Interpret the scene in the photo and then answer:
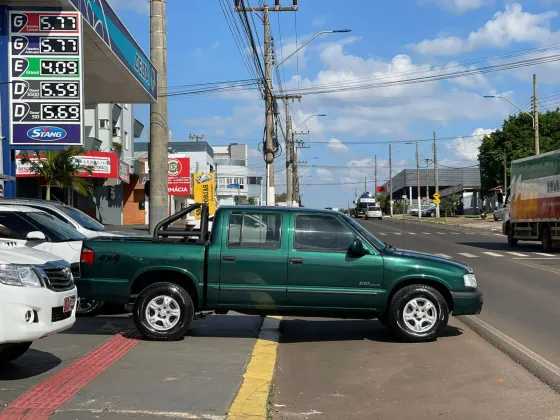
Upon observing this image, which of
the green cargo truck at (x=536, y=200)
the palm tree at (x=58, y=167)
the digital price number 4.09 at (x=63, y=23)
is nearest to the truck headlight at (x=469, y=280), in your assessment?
the digital price number 4.09 at (x=63, y=23)

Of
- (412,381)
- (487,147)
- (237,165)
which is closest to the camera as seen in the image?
(412,381)

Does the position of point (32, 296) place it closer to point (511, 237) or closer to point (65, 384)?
point (65, 384)

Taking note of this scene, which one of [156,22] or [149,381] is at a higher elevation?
[156,22]

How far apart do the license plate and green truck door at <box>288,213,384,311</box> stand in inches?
116

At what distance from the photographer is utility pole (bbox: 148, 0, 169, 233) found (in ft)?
54.4

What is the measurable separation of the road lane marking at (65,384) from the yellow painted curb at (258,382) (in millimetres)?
1464

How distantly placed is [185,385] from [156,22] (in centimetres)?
1209

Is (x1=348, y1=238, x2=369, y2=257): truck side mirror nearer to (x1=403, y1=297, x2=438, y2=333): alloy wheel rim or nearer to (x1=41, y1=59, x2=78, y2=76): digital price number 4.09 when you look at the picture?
(x1=403, y1=297, x2=438, y2=333): alloy wheel rim

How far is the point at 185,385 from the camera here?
649 cm

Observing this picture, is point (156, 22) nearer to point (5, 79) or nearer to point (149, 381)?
point (5, 79)

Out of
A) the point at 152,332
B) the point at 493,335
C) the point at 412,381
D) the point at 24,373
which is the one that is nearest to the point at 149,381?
the point at 24,373

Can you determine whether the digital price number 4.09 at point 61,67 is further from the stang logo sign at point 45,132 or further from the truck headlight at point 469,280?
the truck headlight at point 469,280

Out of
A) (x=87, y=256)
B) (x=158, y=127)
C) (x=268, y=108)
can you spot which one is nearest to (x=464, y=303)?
(x=87, y=256)

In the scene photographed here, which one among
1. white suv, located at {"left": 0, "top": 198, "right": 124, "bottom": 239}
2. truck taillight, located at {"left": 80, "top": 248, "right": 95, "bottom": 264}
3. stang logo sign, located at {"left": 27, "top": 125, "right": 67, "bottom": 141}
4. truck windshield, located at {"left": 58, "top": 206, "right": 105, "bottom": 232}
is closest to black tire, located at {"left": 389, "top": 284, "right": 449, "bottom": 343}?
truck taillight, located at {"left": 80, "top": 248, "right": 95, "bottom": 264}
